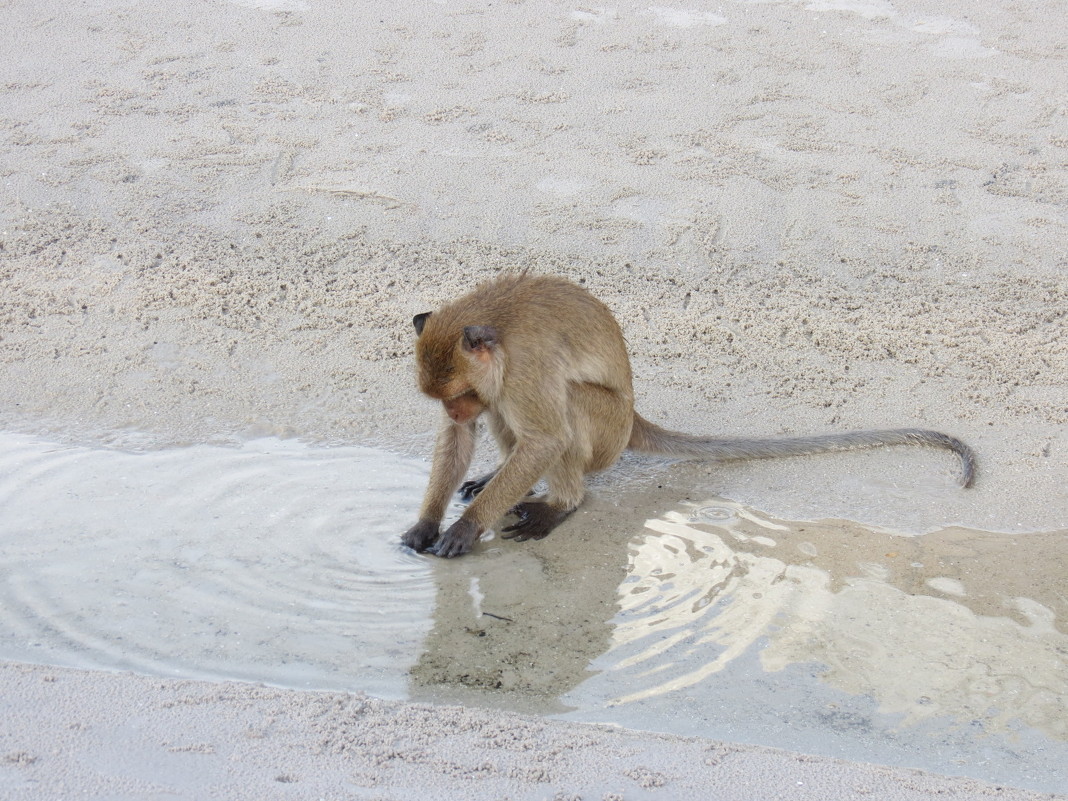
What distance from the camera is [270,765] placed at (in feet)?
10.1

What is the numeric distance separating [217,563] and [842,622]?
8.51 feet

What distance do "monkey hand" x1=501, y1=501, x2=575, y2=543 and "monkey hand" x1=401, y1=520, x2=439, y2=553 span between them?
0.35 meters

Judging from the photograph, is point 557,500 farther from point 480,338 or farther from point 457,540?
point 480,338

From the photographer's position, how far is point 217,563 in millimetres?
4867

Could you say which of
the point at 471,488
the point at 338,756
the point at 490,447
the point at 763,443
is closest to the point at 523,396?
the point at 471,488

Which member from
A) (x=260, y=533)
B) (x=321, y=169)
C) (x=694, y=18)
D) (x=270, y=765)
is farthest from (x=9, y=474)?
(x=694, y=18)

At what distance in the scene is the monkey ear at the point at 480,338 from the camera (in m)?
4.61

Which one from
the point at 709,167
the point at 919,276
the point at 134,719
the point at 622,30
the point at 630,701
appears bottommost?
the point at 630,701

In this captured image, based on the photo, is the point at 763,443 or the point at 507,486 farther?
the point at 763,443

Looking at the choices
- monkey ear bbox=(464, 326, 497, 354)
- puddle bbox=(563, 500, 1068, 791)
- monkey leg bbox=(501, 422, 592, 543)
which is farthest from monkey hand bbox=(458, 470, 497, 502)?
monkey ear bbox=(464, 326, 497, 354)

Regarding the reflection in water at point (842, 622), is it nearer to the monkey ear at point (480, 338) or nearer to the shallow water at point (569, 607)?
the shallow water at point (569, 607)

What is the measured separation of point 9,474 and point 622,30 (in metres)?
6.71

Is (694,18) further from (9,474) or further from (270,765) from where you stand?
(270,765)

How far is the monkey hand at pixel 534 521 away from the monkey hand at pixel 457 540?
25 cm
